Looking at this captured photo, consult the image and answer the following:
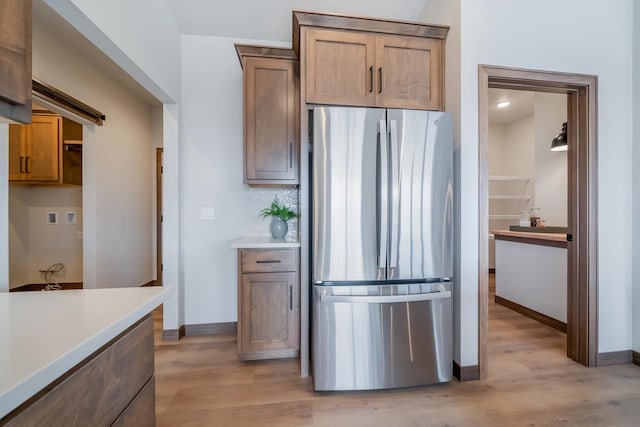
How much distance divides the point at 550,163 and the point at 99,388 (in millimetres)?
4897

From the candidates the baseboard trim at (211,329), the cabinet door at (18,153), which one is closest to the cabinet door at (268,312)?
the baseboard trim at (211,329)

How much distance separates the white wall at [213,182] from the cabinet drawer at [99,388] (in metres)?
1.74

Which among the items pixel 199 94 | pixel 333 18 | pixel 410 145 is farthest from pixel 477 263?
pixel 199 94

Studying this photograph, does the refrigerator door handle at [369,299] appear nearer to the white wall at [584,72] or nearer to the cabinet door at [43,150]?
the white wall at [584,72]

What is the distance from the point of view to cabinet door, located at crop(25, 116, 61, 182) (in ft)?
10.5

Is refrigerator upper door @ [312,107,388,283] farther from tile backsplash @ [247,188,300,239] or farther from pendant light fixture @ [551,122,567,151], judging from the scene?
pendant light fixture @ [551,122,567,151]

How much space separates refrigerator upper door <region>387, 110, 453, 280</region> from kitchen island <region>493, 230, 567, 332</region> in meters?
1.66

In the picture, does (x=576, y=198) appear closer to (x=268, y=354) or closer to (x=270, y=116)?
(x=270, y=116)

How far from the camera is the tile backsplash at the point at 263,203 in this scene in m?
2.73

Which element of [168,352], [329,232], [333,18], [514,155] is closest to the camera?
[329,232]

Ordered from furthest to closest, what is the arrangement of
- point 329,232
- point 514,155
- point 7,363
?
point 514,155 < point 329,232 < point 7,363

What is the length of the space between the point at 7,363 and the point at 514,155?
262 inches

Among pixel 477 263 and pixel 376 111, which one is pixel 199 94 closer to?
pixel 376 111

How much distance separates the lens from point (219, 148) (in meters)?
2.70
